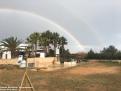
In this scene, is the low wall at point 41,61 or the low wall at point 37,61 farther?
the low wall at point 37,61

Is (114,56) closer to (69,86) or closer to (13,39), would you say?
(13,39)

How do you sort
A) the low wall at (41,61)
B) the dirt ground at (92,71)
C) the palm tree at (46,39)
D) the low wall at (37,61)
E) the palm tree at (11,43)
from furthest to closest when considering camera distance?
the palm tree at (46,39) → the palm tree at (11,43) → the low wall at (37,61) → the low wall at (41,61) → the dirt ground at (92,71)

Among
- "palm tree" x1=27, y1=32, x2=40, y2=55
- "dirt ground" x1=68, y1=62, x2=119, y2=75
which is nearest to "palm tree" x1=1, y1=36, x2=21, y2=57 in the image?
"palm tree" x1=27, y1=32, x2=40, y2=55

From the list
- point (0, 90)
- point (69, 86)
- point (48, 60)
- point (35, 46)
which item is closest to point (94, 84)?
point (69, 86)

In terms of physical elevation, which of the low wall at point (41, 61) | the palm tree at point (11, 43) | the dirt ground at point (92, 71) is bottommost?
the dirt ground at point (92, 71)

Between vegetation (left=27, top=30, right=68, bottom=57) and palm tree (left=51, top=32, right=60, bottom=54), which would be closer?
vegetation (left=27, top=30, right=68, bottom=57)

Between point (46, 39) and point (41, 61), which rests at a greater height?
point (46, 39)

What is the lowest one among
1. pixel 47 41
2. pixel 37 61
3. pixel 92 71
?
pixel 92 71

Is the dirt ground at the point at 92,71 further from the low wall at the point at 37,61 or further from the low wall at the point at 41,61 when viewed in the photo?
the low wall at the point at 37,61

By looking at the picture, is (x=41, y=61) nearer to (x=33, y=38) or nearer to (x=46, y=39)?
(x=33, y=38)

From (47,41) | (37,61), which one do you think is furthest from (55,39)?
(37,61)

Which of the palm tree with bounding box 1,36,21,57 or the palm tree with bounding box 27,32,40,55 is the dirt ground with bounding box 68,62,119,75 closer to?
the palm tree with bounding box 1,36,21,57

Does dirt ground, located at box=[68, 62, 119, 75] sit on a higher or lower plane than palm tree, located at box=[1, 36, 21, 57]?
lower

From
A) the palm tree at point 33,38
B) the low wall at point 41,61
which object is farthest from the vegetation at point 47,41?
the low wall at point 41,61
